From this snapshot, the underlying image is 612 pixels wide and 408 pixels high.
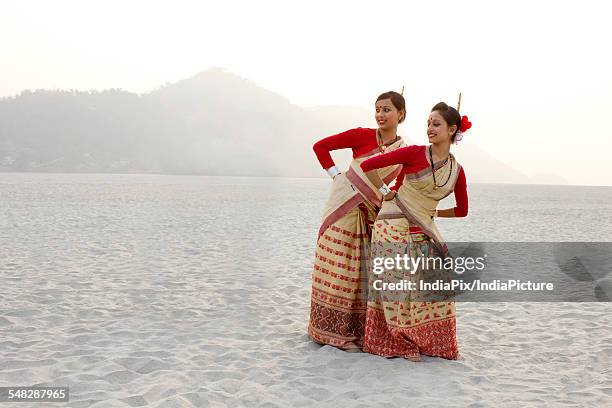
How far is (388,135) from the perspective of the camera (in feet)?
18.6

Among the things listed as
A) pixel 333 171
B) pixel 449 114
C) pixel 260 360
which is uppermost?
pixel 449 114

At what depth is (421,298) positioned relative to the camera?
5.43m

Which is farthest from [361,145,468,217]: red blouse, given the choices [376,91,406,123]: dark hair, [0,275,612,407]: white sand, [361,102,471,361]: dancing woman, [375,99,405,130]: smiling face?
[0,275,612,407]: white sand

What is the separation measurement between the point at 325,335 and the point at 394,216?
1.41m

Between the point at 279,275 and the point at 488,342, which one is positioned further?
the point at 279,275

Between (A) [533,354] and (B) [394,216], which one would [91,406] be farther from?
(A) [533,354]

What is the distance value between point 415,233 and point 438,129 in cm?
95

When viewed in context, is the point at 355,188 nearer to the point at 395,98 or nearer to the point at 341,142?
the point at 341,142

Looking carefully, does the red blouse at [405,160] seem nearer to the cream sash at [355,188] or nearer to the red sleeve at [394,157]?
the red sleeve at [394,157]

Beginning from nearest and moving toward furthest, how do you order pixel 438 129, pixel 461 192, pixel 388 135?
1. pixel 438 129
2. pixel 461 192
3. pixel 388 135

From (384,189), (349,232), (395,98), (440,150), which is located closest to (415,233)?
(384,189)

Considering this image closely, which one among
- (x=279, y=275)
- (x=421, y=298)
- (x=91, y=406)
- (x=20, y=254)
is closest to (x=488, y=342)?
(x=421, y=298)

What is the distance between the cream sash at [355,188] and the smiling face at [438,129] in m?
0.49

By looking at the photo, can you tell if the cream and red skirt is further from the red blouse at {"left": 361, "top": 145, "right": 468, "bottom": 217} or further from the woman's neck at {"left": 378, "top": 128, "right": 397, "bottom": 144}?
the woman's neck at {"left": 378, "top": 128, "right": 397, "bottom": 144}
